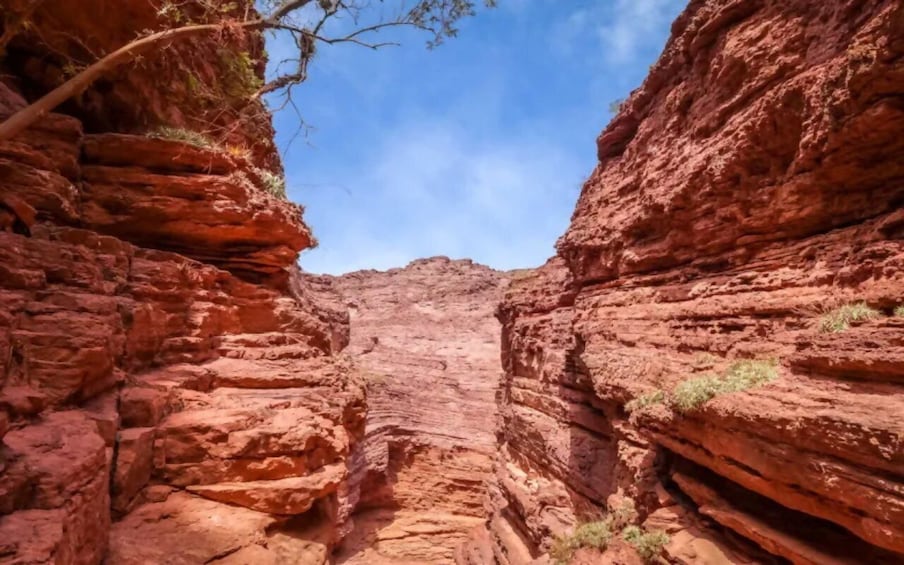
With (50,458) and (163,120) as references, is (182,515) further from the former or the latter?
(163,120)

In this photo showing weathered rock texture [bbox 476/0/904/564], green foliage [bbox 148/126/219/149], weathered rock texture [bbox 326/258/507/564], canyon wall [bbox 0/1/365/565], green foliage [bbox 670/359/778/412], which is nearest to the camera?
Result: canyon wall [bbox 0/1/365/565]

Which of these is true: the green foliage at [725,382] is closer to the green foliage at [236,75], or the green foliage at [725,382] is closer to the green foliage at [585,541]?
the green foliage at [585,541]

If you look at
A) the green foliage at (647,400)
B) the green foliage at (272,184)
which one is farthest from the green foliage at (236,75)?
the green foliage at (647,400)

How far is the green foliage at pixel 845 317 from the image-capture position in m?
5.53

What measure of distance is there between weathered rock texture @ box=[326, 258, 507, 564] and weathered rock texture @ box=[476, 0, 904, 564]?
10041 mm

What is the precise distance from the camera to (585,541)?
316 inches

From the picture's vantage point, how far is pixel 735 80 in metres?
9.02

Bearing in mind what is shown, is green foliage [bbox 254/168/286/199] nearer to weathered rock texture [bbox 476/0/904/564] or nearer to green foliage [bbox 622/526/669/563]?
weathered rock texture [bbox 476/0/904/564]

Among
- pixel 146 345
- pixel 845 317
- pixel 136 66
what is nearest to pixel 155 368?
pixel 146 345

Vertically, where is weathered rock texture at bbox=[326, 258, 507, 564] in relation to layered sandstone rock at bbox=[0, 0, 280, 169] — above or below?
below

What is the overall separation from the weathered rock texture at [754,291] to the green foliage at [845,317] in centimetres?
16

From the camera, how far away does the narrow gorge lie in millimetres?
4520

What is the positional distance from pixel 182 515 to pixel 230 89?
9021 mm

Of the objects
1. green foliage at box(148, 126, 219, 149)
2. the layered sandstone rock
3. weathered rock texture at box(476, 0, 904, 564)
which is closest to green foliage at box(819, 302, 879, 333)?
weathered rock texture at box(476, 0, 904, 564)
